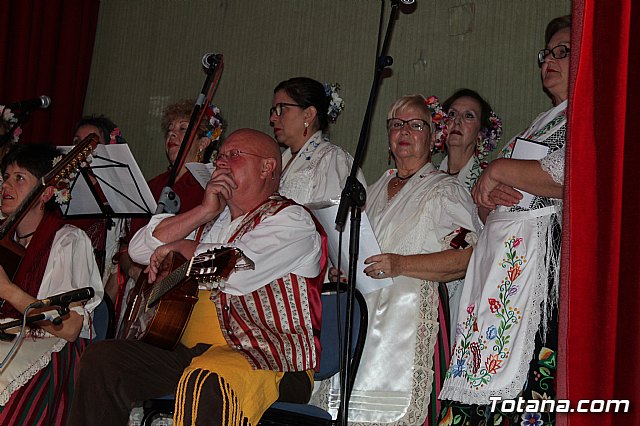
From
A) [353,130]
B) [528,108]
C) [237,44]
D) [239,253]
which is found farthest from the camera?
[237,44]

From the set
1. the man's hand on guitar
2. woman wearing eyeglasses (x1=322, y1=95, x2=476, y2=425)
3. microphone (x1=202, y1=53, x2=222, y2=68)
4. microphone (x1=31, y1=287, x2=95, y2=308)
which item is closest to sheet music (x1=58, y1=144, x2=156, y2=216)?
the man's hand on guitar

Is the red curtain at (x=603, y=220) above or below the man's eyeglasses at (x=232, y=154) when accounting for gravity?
below

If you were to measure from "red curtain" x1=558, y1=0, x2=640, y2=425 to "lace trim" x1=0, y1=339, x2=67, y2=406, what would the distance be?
→ 2.36 m

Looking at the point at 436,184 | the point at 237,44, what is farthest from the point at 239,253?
the point at 237,44

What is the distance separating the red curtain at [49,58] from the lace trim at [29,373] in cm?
249

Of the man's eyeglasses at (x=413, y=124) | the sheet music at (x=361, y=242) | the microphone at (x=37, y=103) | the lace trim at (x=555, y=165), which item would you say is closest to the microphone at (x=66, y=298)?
the sheet music at (x=361, y=242)

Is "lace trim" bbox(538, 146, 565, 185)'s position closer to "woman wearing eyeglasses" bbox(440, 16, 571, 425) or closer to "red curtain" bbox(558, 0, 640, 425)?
"woman wearing eyeglasses" bbox(440, 16, 571, 425)

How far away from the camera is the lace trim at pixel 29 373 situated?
121 inches

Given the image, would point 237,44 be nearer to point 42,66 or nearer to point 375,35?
point 375,35

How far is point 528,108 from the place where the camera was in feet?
13.5

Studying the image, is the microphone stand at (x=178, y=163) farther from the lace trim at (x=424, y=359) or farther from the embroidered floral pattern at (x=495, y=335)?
A: the embroidered floral pattern at (x=495, y=335)

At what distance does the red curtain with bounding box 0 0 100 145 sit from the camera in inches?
209

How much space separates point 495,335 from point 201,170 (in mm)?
1454

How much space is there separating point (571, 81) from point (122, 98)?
15.1 ft
